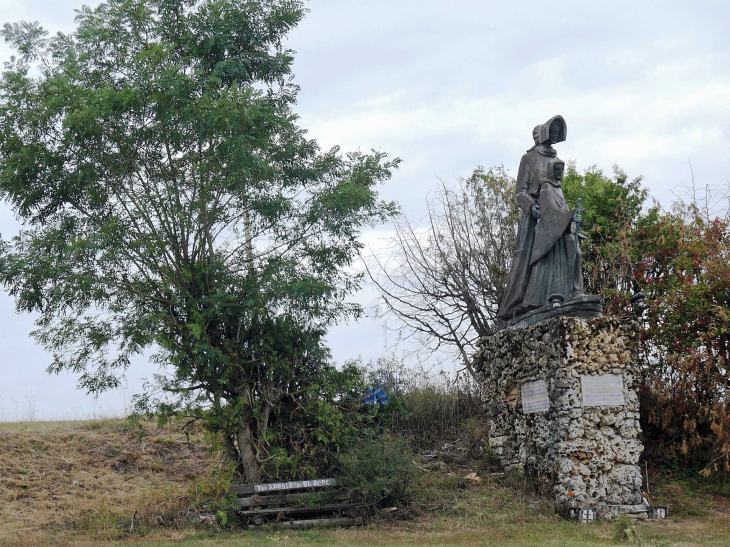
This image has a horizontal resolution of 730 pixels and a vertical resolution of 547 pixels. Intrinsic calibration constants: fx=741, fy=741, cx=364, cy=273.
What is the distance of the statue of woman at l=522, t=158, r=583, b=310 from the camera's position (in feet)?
39.6

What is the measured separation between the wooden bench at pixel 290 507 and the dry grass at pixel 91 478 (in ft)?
3.45

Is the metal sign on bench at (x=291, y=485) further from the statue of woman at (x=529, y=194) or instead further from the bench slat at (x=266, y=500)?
the statue of woman at (x=529, y=194)

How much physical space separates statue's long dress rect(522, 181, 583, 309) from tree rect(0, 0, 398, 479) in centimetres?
269

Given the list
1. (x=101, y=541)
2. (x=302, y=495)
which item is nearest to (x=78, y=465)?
(x=101, y=541)

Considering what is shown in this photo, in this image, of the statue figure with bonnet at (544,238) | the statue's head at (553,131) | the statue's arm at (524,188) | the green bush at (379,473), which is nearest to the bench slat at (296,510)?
the green bush at (379,473)

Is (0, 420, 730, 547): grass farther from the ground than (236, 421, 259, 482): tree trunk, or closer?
closer

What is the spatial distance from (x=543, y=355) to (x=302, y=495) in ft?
14.4

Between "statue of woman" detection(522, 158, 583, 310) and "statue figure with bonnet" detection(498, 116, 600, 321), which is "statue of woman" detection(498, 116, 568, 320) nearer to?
"statue figure with bonnet" detection(498, 116, 600, 321)

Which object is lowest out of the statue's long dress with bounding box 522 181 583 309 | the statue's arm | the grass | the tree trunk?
the grass

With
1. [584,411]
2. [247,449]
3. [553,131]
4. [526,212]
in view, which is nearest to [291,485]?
[247,449]

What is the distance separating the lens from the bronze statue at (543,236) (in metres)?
12.1

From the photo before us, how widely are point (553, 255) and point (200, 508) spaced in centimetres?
693

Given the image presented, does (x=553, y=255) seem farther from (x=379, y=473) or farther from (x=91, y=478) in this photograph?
(x=91, y=478)

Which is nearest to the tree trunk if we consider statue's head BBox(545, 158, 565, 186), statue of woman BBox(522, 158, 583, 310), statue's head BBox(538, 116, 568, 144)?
statue of woman BBox(522, 158, 583, 310)
